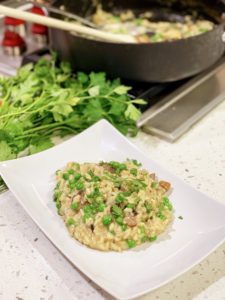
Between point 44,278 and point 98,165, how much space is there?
28 cm

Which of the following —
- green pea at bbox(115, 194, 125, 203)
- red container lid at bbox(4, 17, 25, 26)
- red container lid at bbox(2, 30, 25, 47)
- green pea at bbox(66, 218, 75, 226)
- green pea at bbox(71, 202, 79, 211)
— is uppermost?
green pea at bbox(115, 194, 125, 203)

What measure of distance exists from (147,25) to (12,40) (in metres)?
0.48

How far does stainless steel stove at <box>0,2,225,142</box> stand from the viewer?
129cm

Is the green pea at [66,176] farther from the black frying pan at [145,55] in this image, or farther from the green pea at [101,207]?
the black frying pan at [145,55]

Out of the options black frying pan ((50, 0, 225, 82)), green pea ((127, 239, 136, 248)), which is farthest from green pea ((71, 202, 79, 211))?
black frying pan ((50, 0, 225, 82))

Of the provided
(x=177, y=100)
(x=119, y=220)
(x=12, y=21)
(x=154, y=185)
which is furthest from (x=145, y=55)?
(x=12, y=21)

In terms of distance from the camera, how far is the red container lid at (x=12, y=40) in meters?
1.65

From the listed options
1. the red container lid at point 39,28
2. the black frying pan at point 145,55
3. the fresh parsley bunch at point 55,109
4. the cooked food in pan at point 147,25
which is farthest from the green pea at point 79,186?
the red container lid at point 39,28

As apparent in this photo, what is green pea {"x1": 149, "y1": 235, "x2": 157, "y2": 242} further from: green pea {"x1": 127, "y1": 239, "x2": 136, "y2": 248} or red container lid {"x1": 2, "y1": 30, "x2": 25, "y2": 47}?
red container lid {"x1": 2, "y1": 30, "x2": 25, "y2": 47}

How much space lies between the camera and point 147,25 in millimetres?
1712

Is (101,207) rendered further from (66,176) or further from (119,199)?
(66,176)

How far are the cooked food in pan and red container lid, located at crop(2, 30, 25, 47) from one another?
0.28 metres

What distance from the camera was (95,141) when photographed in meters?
1.15

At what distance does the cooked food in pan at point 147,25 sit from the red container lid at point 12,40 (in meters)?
0.28
